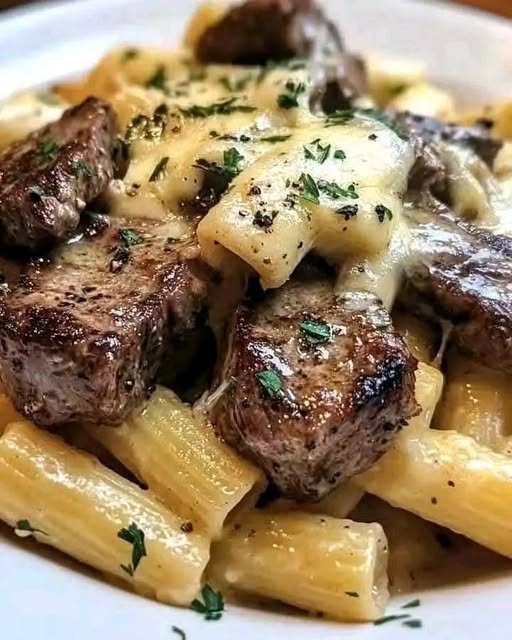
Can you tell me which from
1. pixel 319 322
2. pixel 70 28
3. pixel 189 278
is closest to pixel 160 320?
pixel 189 278

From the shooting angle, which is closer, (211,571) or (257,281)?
(211,571)

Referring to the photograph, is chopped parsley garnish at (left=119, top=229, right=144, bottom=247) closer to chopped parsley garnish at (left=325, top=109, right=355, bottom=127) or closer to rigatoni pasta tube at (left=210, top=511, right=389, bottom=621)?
chopped parsley garnish at (left=325, top=109, right=355, bottom=127)

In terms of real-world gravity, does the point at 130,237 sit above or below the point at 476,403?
above

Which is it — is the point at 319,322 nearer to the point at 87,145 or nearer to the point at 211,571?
the point at 211,571

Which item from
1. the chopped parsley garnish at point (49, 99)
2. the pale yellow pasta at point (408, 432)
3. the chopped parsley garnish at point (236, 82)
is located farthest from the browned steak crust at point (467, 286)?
the chopped parsley garnish at point (49, 99)

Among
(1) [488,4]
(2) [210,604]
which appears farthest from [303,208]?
(1) [488,4]

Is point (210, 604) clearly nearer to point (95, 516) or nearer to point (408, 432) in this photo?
point (95, 516)
